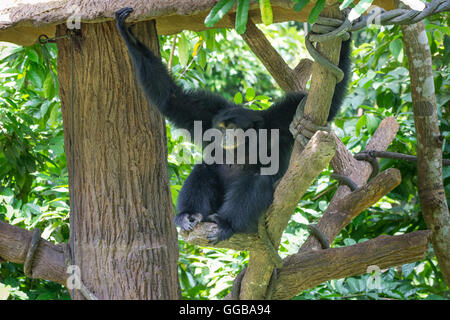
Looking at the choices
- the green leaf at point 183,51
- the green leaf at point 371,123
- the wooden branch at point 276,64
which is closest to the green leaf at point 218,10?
the wooden branch at point 276,64

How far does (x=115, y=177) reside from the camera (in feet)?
11.0

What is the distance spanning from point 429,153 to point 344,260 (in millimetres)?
1422

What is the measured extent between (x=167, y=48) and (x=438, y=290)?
358 centimetres

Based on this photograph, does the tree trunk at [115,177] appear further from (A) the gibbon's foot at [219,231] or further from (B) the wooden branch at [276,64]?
(B) the wooden branch at [276,64]

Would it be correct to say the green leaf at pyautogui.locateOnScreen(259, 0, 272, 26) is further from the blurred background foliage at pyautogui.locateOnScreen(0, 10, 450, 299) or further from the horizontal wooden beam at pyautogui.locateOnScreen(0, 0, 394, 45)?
the blurred background foliage at pyautogui.locateOnScreen(0, 10, 450, 299)

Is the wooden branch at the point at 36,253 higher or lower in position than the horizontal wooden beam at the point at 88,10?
lower

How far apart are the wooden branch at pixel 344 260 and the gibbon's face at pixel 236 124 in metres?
0.85

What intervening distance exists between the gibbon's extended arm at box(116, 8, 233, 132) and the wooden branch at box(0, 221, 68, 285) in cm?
116

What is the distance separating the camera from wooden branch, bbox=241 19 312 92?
12.8 feet

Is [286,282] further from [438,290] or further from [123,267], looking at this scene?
[438,290]

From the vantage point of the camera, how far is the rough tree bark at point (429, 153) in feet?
13.3

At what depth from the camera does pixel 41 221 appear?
430 centimetres

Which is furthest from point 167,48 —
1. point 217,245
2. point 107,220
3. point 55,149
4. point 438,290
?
point 438,290

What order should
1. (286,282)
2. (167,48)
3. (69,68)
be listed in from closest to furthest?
(286,282), (69,68), (167,48)
